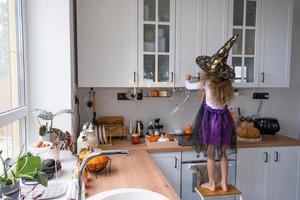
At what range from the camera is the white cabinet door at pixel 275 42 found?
2555mm

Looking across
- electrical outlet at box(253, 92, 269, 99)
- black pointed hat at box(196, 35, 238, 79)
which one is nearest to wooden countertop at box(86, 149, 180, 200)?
black pointed hat at box(196, 35, 238, 79)

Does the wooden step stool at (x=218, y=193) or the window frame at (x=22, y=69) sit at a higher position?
the window frame at (x=22, y=69)

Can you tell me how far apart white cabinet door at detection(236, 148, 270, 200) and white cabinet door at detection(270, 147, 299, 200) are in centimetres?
7

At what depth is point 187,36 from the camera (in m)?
2.40

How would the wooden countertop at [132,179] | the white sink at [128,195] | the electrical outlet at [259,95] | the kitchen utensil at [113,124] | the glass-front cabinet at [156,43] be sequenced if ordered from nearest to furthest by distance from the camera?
the white sink at [128,195] < the wooden countertop at [132,179] < the glass-front cabinet at [156,43] < the kitchen utensil at [113,124] < the electrical outlet at [259,95]

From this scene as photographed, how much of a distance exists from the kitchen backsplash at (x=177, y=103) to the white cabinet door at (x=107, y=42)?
0.32m

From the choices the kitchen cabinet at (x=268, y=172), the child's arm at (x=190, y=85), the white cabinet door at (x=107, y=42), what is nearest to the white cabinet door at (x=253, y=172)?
the kitchen cabinet at (x=268, y=172)

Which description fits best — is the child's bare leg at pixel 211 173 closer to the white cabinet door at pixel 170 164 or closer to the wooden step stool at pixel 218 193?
the wooden step stool at pixel 218 193

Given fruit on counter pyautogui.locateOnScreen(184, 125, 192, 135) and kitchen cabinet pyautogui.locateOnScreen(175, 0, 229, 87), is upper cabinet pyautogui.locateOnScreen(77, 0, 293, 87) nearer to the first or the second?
kitchen cabinet pyautogui.locateOnScreen(175, 0, 229, 87)

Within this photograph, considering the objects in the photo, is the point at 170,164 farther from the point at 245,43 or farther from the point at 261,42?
the point at 261,42

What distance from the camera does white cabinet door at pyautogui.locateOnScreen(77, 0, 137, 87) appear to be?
2236mm

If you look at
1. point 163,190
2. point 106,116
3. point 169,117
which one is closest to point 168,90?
point 169,117

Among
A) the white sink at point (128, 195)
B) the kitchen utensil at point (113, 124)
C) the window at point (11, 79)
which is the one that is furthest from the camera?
the kitchen utensil at point (113, 124)

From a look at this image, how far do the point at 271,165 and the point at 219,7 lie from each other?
161 cm
